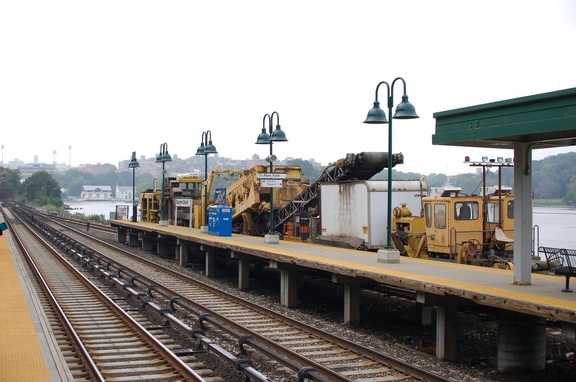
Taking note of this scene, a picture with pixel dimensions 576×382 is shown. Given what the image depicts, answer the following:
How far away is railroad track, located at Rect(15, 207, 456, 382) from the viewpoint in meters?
10.1

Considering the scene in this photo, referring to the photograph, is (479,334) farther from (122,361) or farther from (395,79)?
(122,361)

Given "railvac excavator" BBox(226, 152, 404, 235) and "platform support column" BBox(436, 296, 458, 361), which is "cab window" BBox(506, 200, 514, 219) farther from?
"platform support column" BBox(436, 296, 458, 361)

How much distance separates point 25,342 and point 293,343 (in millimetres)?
4616

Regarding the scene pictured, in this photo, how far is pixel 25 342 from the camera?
10.7 metres

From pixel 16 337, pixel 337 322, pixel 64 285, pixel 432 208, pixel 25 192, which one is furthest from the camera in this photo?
pixel 25 192

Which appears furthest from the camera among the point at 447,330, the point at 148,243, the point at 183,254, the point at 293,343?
the point at 148,243

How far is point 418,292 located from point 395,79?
5.78m

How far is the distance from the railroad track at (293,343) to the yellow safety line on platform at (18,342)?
3269 millimetres

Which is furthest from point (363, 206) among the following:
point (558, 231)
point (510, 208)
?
point (558, 231)

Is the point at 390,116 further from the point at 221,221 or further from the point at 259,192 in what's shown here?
the point at 259,192

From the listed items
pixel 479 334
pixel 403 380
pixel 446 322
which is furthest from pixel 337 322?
pixel 403 380

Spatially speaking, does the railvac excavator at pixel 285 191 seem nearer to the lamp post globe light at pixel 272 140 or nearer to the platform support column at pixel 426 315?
the lamp post globe light at pixel 272 140

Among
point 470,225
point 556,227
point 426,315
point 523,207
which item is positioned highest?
point 523,207

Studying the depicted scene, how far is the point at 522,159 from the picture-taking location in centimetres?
1128
